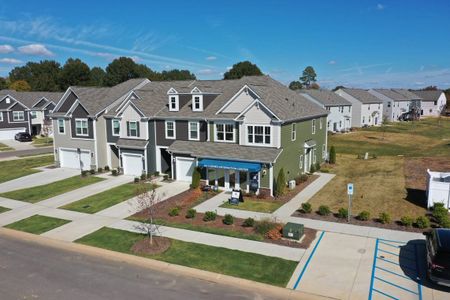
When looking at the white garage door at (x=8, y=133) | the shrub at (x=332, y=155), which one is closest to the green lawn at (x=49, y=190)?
the shrub at (x=332, y=155)

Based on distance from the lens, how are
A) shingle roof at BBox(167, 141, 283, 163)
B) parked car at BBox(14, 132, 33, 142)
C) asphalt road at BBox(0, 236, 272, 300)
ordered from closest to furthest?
asphalt road at BBox(0, 236, 272, 300), shingle roof at BBox(167, 141, 283, 163), parked car at BBox(14, 132, 33, 142)

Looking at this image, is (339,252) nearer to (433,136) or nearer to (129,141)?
(129,141)

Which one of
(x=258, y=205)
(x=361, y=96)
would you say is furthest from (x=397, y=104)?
(x=258, y=205)

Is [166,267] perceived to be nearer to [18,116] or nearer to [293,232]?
[293,232]

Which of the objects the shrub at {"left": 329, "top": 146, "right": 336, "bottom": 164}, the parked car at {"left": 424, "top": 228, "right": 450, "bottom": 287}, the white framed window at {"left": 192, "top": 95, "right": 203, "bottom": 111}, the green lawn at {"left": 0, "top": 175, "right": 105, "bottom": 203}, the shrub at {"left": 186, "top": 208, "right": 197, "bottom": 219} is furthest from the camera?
the shrub at {"left": 329, "top": 146, "right": 336, "bottom": 164}

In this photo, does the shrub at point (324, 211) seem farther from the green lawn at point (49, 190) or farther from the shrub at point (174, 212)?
the green lawn at point (49, 190)

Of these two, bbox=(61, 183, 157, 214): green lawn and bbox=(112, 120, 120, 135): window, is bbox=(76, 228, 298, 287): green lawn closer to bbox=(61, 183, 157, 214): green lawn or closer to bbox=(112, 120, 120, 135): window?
bbox=(61, 183, 157, 214): green lawn

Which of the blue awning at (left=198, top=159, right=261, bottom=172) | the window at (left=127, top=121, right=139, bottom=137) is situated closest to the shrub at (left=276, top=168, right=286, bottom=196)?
the blue awning at (left=198, top=159, right=261, bottom=172)
